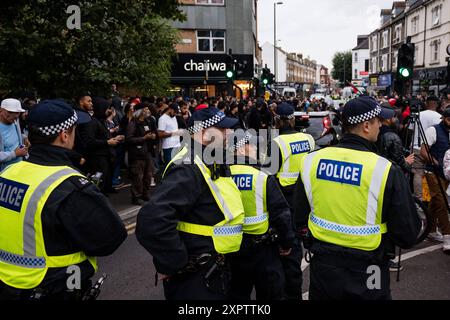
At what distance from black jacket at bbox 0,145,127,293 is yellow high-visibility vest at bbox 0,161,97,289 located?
34mm

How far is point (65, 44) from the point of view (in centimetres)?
825

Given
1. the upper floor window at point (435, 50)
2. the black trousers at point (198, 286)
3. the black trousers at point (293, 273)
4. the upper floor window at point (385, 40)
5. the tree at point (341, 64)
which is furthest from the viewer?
the tree at point (341, 64)

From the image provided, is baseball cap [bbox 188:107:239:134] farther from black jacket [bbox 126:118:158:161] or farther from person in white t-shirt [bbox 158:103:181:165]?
person in white t-shirt [bbox 158:103:181:165]

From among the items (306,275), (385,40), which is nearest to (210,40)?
(306,275)

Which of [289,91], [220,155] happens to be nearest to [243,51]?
[289,91]

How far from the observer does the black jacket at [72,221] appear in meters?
2.35

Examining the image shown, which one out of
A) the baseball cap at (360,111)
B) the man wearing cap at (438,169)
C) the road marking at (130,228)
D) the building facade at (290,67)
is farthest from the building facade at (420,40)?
the baseball cap at (360,111)

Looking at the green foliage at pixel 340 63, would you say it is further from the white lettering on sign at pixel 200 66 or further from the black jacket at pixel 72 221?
the black jacket at pixel 72 221

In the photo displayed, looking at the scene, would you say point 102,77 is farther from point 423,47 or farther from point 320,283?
point 423,47

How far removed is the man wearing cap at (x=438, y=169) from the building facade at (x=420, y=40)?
22.5m

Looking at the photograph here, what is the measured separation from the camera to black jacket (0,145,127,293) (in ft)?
7.70

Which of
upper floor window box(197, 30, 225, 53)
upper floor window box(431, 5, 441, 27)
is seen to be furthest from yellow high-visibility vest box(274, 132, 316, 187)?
upper floor window box(431, 5, 441, 27)

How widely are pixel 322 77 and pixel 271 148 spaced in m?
167

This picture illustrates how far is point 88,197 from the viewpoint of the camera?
95.0 inches
